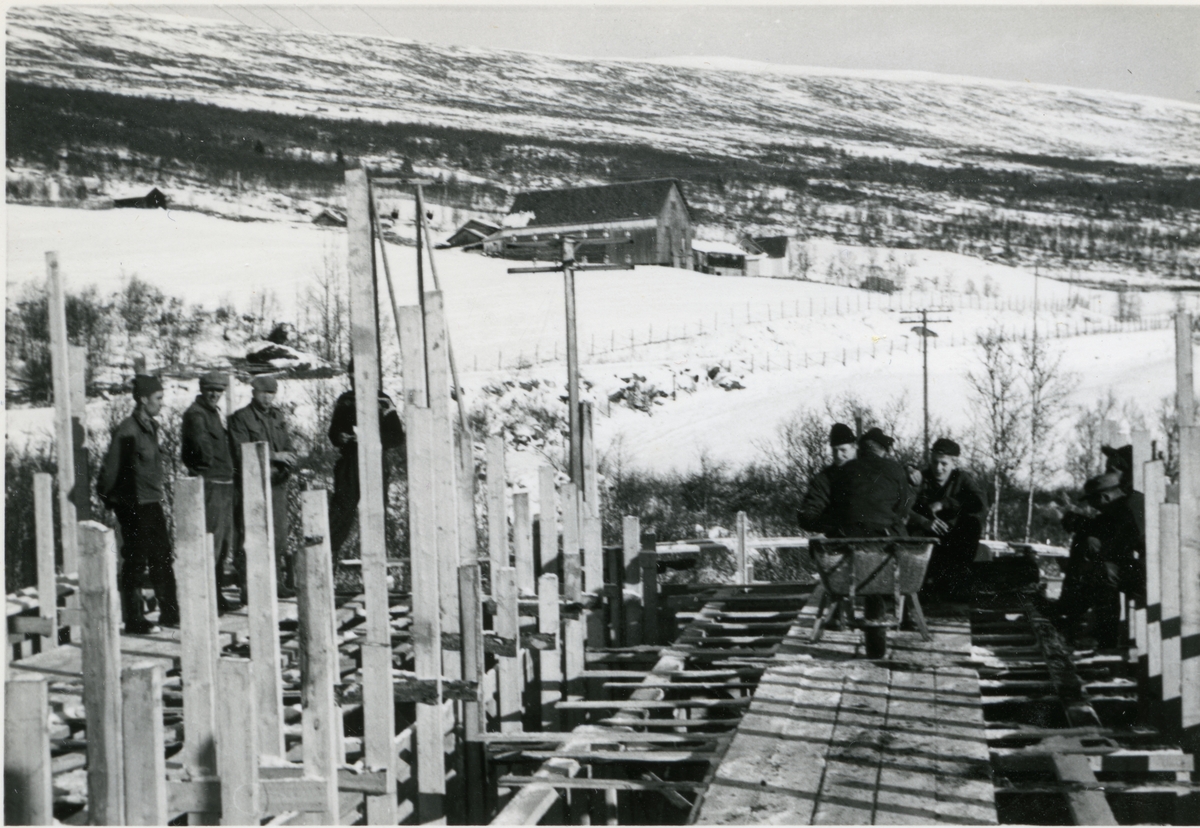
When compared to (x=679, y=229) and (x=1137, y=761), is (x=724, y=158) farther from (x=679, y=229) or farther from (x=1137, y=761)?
(x=1137, y=761)

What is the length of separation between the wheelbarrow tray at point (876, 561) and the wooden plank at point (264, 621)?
3.93 metres

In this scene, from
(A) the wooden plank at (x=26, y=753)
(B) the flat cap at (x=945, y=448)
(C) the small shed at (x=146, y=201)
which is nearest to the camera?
(A) the wooden plank at (x=26, y=753)

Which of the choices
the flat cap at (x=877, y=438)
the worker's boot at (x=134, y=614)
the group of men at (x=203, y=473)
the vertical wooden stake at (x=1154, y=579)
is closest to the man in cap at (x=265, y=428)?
the group of men at (x=203, y=473)

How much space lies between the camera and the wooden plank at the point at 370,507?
18.8 feet

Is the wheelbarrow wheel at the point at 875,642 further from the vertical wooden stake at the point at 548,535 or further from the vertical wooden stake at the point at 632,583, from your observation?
the vertical wooden stake at the point at 632,583

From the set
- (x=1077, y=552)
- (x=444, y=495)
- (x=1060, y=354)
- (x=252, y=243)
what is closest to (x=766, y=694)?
(x=444, y=495)

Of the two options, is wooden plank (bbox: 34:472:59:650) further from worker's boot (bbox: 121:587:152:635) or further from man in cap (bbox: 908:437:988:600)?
man in cap (bbox: 908:437:988:600)

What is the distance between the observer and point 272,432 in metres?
9.96

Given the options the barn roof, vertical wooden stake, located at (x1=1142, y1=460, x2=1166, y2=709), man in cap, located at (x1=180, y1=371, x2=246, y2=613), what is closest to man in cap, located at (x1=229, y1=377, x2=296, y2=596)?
man in cap, located at (x1=180, y1=371, x2=246, y2=613)

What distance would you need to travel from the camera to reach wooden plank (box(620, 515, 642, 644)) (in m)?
11.4

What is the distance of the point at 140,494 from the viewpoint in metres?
8.98

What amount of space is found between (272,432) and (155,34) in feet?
123

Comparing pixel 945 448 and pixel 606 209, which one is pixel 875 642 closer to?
pixel 945 448

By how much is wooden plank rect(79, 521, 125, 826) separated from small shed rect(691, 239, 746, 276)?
50909 mm
